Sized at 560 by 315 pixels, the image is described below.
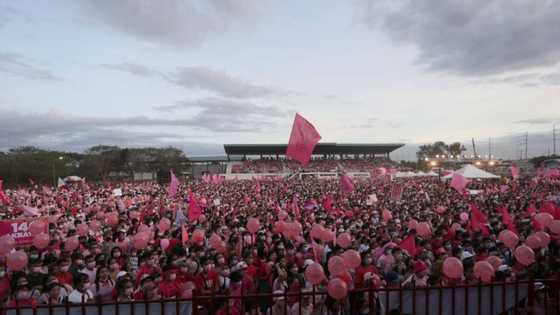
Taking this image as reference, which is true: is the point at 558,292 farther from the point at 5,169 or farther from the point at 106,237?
the point at 5,169

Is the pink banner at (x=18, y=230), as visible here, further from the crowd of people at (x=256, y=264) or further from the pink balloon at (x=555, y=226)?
the pink balloon at (x=555, y=226)

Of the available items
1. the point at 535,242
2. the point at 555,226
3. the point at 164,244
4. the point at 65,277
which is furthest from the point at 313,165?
the point at 65,277

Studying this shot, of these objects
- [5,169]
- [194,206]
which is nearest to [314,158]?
[5,169]

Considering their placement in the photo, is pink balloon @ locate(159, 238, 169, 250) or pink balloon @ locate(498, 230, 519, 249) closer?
pink balloon @ locate(498, 230, 519, 249)

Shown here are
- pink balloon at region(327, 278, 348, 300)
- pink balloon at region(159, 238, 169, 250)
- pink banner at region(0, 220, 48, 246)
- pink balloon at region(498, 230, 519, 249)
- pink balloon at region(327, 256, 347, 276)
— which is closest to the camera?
pink balloon at region(327, 278, 348, 300)

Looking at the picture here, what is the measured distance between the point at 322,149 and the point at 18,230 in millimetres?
48534

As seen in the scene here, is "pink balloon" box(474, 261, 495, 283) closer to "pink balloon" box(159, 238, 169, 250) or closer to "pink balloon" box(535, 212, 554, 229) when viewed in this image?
"pink balloon" box(535, 212, 554, 229)

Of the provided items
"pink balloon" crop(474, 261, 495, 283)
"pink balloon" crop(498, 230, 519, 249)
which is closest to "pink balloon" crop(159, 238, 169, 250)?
"pink balloon" crop(474, 261, 495, 283)

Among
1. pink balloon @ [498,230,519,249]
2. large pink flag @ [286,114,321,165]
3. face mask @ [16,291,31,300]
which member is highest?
large pink flag @ [286,114,321,165]

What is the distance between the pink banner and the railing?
7148 mm

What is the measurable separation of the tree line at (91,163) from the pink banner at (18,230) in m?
41.4

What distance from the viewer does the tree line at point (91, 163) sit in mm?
43719

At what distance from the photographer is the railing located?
337 cm

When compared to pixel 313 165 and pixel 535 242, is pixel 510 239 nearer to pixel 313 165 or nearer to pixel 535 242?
pixel 535 242
